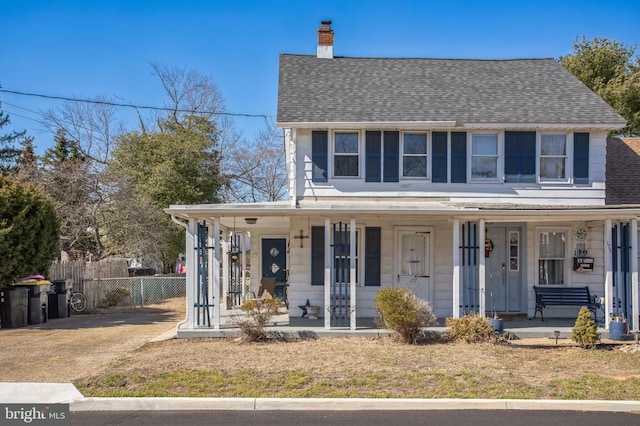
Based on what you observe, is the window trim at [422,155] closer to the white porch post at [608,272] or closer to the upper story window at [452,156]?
the upper story window at [452,156]

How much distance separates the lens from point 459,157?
48.1 ft

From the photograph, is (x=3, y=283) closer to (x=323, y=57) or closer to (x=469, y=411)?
(x=323, y=57)

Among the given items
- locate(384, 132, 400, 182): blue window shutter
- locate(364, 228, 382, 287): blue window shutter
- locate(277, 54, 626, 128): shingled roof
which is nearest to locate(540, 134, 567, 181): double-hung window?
locate(277, 54, 626, 128): shingled roof

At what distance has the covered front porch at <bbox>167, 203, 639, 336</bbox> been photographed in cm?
1298

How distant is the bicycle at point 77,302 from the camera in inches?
736

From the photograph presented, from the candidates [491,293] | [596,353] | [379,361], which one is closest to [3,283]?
[379,361]

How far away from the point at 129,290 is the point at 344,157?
1053 cm

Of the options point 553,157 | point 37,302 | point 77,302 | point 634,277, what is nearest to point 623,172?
point 553,157

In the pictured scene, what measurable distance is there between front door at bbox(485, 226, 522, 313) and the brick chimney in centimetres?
711

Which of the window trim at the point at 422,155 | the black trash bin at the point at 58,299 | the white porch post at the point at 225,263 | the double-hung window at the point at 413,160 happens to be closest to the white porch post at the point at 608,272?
the window trim at the point at 422,155

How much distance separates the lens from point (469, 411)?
775 centimetres

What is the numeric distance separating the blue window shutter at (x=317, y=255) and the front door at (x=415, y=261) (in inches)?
71.5

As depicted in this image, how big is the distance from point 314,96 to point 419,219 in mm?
4131

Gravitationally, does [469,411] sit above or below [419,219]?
below
